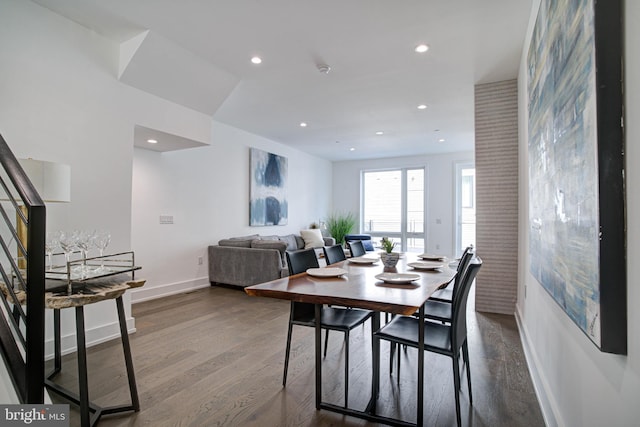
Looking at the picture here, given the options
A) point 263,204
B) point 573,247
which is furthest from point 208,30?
point 263,204

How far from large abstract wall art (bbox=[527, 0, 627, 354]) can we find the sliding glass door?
6.94 meters

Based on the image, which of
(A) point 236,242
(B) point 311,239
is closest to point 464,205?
(B) point 311,239

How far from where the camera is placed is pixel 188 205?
508 cm

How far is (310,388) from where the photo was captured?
2.16 meters

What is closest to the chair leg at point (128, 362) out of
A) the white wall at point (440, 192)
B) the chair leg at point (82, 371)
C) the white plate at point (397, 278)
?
the chair leg at point (82, 371)

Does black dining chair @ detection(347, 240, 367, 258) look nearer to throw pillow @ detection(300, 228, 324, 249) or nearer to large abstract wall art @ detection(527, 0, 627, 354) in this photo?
large abstract wall art @ detection(527, 0, 627, 354)

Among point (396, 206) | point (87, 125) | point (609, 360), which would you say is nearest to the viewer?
point (609, 360)

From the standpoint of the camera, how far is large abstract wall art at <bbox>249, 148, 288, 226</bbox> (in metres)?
6.24

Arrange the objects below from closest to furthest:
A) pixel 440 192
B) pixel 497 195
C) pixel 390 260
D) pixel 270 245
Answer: pixel 390 260, pixel 497 195, pixel 270 245, pixel 440 192

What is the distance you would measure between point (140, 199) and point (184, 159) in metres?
0.89

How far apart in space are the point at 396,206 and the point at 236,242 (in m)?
4.76

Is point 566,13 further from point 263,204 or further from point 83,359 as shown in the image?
point 263,204

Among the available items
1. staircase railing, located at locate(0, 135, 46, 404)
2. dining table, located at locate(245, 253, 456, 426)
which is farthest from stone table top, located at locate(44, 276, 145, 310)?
dining table, located at locate(245, 253, 456, 426)

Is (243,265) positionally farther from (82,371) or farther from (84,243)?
(82,371)
